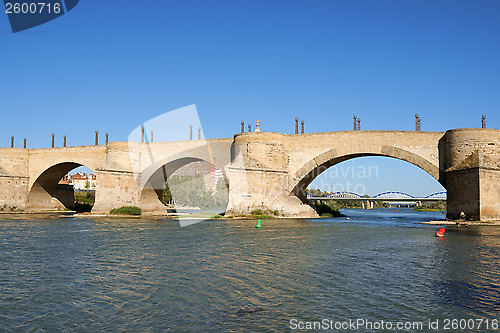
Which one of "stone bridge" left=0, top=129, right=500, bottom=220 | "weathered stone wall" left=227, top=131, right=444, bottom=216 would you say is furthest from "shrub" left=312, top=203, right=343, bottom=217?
"weathered stone wall" left=227, top=131, right=444, bottom=216

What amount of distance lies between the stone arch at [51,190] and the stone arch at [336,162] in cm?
2661

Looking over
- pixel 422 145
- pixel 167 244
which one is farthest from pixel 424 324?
pixel 422 145

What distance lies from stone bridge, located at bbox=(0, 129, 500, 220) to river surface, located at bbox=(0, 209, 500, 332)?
14.8m

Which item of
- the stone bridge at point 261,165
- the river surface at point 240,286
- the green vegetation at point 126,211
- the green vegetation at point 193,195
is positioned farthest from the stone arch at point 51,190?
the green vegetation at point 193,195

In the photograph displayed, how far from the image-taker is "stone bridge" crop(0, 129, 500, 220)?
33000 millimetres

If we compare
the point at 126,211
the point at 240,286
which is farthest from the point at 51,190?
the point at 240,286

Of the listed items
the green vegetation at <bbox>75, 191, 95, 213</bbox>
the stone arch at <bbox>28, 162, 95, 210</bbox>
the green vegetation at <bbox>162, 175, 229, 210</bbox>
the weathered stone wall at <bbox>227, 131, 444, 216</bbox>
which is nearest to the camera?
the weathered stone wall at <bbox>227, 131, 444, 216</bbox>

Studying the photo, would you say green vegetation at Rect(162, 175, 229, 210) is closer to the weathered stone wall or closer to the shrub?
the shrub

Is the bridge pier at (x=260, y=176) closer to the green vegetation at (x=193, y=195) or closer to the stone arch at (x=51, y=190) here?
the stone arch at (x=51, y=190)

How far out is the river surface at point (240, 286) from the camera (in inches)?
334

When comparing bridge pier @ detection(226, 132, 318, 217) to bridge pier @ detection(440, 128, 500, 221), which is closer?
bridge pier @ detection(440, 128, 500, 221)

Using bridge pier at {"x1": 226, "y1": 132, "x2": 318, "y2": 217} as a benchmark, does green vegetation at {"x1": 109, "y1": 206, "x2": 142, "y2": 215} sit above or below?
below

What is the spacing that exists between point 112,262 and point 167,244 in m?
5.50

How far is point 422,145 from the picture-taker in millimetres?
35750
